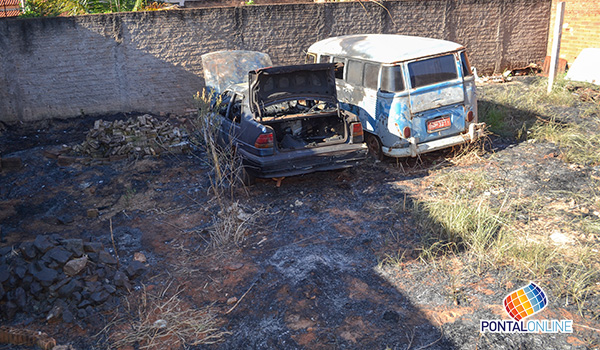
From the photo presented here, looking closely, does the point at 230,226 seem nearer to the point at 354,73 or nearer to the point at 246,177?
the point at 246,177

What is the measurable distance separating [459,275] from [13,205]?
21.0 feet

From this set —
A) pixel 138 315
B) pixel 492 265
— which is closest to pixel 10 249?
pixel 138 315

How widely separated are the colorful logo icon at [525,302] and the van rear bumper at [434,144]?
3215 mm

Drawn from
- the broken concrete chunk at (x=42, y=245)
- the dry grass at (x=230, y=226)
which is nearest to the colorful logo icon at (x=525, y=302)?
the dry grass at (x=230, y=226)

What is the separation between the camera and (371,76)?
25.5 feet

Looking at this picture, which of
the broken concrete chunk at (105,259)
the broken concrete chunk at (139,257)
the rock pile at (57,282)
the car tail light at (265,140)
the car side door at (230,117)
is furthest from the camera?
the car side door at (230,117)

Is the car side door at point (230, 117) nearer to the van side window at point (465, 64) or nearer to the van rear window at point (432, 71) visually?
the van rear window at point (432, 71)

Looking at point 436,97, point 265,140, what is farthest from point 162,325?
point 436,97

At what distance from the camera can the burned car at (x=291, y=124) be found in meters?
6.73

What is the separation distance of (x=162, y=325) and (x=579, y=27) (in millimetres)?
13985

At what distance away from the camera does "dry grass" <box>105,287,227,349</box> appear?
4086 mm

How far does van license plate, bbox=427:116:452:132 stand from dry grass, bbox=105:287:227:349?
4.69 meters

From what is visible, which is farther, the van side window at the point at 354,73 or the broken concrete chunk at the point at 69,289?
the van side window at the point at 354,73

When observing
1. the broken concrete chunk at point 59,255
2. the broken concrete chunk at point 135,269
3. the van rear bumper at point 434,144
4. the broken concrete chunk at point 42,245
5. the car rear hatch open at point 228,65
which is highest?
the car rear hatch open at point 228,65
